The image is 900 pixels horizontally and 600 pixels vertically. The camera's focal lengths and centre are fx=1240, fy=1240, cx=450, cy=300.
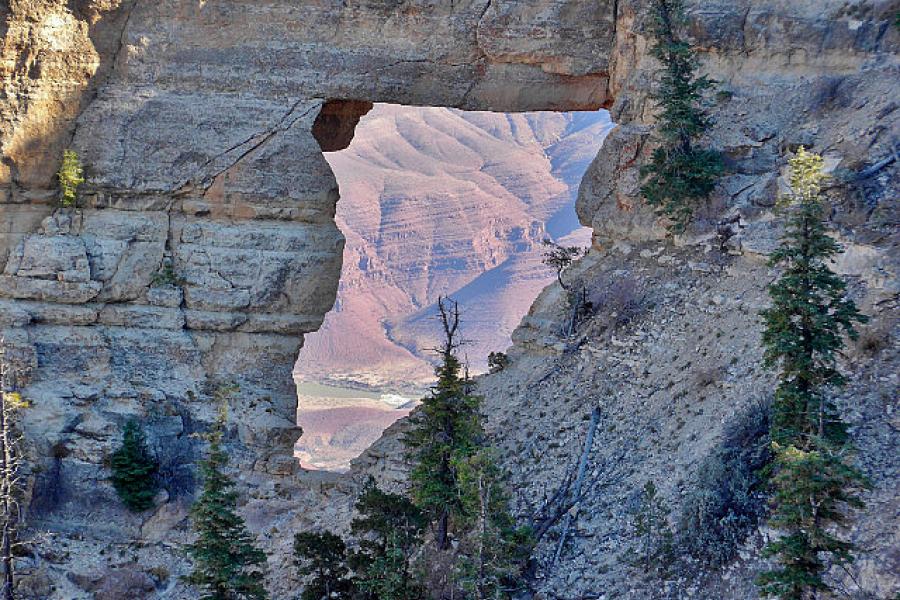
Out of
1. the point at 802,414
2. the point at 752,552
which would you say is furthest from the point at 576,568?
the point at 802,414

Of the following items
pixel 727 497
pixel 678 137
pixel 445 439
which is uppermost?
pixel 678 137

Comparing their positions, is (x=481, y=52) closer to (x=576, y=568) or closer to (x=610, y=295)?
(x=610, y=295)

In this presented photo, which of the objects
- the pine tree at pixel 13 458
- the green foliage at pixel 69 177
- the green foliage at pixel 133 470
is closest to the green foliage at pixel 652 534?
the pine tree at pixel 13 458

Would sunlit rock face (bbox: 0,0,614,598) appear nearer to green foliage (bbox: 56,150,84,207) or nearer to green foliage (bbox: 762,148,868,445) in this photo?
green foliage (bbox: 56,150,84,207)

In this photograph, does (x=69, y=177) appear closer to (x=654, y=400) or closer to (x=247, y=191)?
(x=247, y=191)

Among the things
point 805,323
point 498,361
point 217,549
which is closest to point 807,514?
point 805,323

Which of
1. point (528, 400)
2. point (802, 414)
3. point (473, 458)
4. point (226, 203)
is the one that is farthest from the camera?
point (226, 203)
